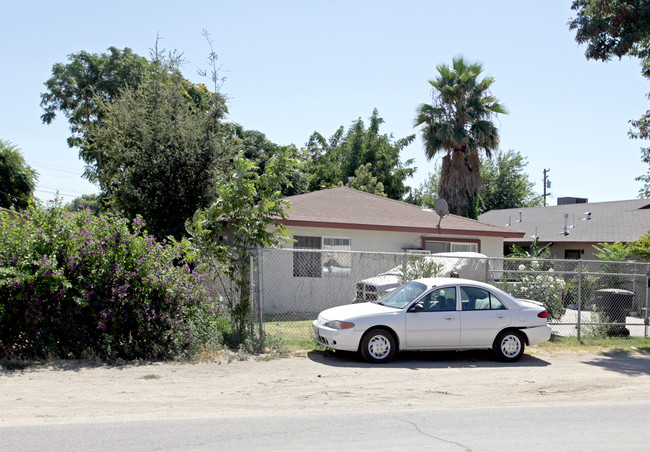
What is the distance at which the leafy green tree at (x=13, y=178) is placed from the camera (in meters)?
34.2

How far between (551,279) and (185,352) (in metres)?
8.46

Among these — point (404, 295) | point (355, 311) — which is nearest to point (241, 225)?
point (355, 311)

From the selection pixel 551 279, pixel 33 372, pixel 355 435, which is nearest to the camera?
pixel 355 435

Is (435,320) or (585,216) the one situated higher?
(585,216)

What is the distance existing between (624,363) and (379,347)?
4.95 m

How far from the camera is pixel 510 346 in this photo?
1012 centimetres

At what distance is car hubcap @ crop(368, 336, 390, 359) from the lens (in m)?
9.53

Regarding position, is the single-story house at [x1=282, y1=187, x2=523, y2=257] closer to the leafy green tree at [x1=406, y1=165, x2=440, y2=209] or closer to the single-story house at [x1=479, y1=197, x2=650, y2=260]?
the single-story house at [x1=479, y1=197, x2=650, y2=260]

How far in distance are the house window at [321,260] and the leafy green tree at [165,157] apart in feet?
9.90

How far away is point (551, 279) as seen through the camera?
1290 centimetres

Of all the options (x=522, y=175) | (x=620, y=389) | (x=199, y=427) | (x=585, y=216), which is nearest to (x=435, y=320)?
(x=620, y=389)

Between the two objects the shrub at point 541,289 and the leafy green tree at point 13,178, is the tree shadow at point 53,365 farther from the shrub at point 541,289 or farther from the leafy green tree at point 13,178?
the leafy green tree at point 13,178

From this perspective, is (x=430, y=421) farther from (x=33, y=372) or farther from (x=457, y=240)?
(x=457, y=240)

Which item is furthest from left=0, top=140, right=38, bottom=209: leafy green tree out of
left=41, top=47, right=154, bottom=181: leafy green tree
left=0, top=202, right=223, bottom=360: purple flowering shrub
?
left=0, top=202, right=223, bottom=360: purple flowering shrub
